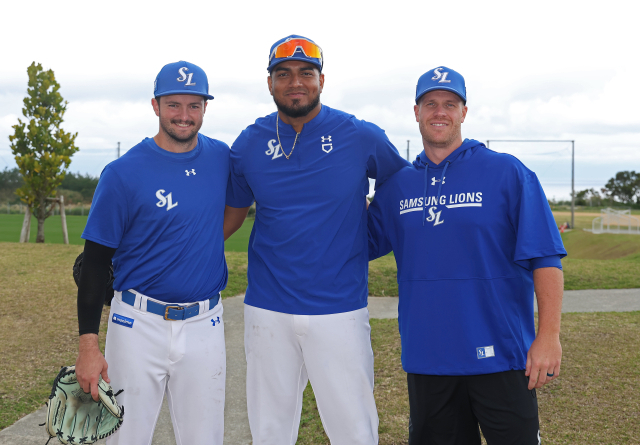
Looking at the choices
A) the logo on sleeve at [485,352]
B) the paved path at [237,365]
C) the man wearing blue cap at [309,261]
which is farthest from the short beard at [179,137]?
the paved path at [237,365]

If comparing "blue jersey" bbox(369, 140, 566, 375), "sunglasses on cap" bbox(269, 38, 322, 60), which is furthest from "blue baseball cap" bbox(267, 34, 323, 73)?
"blue jersey" bbox(369, 140, 566, 375)

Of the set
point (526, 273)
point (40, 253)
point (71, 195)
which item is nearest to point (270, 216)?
point (526, 273)

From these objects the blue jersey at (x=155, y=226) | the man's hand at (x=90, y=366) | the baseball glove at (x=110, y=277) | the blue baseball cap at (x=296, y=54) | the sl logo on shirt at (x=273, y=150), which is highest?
the blue baseball cap at (x=296, y=54)

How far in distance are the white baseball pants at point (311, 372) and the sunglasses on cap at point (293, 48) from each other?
5.12 ft

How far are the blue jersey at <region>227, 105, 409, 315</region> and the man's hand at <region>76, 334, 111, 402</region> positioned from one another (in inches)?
35.6

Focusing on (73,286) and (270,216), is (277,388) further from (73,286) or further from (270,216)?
(73,286)

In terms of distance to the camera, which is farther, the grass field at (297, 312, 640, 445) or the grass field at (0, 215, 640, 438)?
the grass field at (0, 215, 640, 438)

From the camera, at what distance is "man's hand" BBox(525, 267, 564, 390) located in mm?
2754

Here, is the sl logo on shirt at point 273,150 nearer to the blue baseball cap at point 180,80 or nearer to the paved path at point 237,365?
the blue baseball cap at point 180,80

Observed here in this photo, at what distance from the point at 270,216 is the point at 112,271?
1005 mm

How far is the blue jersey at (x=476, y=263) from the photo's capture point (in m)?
2.83

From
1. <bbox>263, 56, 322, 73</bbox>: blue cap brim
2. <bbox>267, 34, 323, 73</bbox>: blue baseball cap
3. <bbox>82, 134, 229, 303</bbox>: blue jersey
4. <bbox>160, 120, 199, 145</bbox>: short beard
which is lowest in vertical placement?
<bbox>82, 134, 229, 303</bbox>: blue jersey

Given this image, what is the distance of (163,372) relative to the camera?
121 inches

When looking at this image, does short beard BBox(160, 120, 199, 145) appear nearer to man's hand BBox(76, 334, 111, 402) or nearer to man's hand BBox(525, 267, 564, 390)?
man's hand BBox(76, 334, 111, 402)
